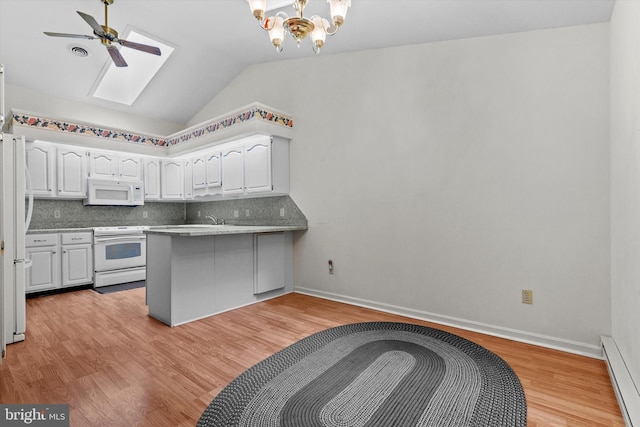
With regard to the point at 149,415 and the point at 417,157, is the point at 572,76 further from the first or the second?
the point at 149,415

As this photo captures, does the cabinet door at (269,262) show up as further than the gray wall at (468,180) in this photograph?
Yes

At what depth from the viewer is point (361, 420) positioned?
152 centimetres

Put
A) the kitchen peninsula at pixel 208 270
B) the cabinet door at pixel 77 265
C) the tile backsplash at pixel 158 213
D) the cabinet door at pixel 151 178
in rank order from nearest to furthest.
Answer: the kitchen peninsula at pixel 208 270, the cabinet door at pixel 77 265, the tile backsplash at pixel 158 213, the cabinet door at pixel 151 178

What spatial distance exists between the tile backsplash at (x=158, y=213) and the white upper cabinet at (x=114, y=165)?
59 centimetres

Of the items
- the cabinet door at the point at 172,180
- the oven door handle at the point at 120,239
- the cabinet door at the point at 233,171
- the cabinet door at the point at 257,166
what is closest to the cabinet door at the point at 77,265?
the oven door handle at the point at 120,239

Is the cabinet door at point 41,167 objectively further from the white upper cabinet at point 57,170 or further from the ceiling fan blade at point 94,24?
the ceiling fan blade at point 94,24

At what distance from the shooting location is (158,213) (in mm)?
5746

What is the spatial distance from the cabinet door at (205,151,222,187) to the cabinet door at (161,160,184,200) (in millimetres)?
909

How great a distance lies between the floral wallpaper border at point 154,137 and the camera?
384cm

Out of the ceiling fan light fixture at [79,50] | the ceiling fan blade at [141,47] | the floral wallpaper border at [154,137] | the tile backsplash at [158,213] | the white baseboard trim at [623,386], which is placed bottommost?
the white baseboard trim at [623,386]

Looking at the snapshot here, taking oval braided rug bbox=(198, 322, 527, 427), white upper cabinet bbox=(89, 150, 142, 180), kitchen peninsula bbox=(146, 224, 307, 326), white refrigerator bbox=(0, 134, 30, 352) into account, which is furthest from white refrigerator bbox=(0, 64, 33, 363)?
white upper cabinet bbox=(89, 150, 142, 180)

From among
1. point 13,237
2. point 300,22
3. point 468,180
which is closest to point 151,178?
point 13,237

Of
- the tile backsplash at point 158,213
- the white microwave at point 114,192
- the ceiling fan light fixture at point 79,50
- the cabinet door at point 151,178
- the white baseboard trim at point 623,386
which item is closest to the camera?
the white baseboard trim at point 623,386

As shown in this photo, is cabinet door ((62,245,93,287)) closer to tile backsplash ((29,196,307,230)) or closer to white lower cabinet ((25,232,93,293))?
white lower cabinet ((25,232,93,293))
